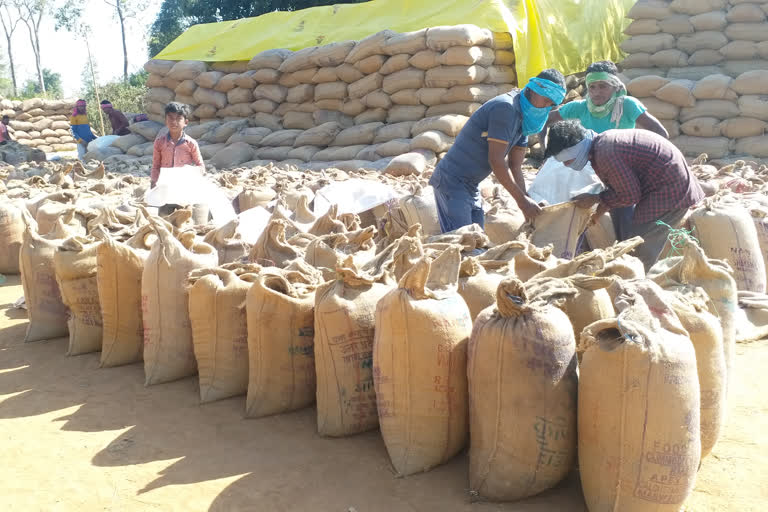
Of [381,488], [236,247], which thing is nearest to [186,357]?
[236,247]

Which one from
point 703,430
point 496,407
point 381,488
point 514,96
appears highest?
point 514,96

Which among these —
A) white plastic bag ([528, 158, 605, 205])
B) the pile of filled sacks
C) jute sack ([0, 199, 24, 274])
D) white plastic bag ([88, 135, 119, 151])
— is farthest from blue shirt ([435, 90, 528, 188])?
white plastic bag ([88, 135, 119, 151])

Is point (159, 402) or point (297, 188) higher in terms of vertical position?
point (297, 188)

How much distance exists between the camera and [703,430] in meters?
1.92

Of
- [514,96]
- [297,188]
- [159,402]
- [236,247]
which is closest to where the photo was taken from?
[159,402]

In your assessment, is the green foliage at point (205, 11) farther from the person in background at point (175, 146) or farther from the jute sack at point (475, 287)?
the jute sack at point (475, 287)

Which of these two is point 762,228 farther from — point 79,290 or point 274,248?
point 79,290

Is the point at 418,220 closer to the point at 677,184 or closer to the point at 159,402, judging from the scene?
the point at 677,184

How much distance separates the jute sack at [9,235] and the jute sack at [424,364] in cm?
392

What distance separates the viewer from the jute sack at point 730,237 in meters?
3.33

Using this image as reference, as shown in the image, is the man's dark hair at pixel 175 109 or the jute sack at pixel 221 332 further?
the man's dark hair at pixel 175 109

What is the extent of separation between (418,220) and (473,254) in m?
1.44

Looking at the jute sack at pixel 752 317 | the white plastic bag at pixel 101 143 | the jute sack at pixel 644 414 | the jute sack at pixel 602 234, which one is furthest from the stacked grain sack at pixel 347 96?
the jute sack at pixel 644 414

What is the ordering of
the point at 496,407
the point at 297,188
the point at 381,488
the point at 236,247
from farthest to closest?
the point at 297,188
the point at 236,247
the point at 381,488
the point at 496,407
